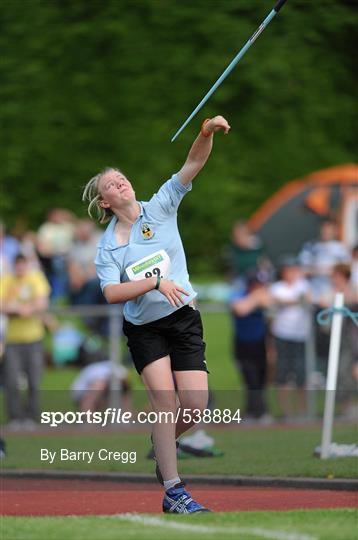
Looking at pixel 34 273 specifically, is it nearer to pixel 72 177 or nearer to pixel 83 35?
pixel 83 35

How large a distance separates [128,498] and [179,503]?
1.58 metres

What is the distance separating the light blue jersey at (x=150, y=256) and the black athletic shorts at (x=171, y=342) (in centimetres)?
6

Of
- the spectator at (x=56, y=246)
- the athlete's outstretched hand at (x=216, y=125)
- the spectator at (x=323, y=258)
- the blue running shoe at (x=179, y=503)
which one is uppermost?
the athlete's outstretched hand at (x=216, y=125)

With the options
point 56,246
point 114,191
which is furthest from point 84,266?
point 114,191

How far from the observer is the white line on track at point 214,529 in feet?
26.3

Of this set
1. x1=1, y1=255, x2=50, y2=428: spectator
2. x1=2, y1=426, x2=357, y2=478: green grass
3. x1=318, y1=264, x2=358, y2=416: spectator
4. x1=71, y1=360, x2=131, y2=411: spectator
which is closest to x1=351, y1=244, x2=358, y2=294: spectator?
x1=318, y1=264, x2=358, y2=416: spectator

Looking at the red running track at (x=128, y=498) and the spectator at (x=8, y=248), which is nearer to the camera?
the red running track at (x=128, y=498)

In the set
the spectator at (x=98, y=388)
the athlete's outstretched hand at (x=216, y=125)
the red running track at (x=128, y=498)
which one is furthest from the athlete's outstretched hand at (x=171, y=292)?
the spectator at (x=98, y=388)

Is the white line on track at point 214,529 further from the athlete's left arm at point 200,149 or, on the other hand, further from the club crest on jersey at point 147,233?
the athlete's left arm at point 200,149

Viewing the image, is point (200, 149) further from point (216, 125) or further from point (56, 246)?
point (56, 246)

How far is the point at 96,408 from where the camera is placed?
59.5ft

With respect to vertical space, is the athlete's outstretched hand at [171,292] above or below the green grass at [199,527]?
above

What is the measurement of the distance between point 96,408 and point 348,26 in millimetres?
5872

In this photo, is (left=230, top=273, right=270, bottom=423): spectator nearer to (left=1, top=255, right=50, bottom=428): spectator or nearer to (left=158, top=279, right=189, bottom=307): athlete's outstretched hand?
(left=1, top=255, right=50, bottom=428): spectator
